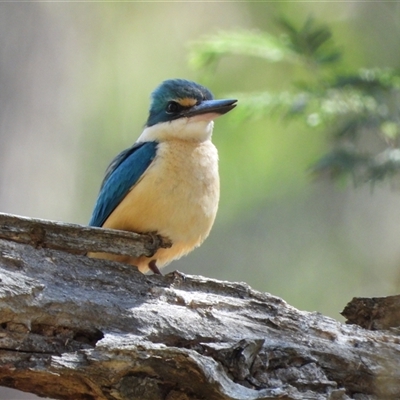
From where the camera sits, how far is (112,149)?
11.1m

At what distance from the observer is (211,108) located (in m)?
4.77

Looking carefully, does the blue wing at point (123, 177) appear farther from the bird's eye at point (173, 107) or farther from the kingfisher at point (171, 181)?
the bird's eye at point (173, 107)

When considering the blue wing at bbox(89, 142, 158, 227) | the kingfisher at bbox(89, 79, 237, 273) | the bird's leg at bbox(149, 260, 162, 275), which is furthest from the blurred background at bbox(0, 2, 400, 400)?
the bird's leg at bbox(149, 260, 162, 275)

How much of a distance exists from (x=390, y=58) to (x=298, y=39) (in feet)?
9.80

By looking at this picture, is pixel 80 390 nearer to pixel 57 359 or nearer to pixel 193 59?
pixel 57 359

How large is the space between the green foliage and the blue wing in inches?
28.5

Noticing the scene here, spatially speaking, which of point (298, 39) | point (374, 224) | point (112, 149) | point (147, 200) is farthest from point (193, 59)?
point (112, 149)

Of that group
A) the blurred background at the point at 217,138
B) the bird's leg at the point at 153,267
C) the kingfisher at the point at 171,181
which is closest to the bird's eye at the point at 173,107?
the kingfisher at the point at 171,181

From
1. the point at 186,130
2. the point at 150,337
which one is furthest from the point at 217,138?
the point at 150,337

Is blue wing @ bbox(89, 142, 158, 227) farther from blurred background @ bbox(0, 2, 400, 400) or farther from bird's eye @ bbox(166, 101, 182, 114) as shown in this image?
blurred background @ bbox(0, 2, 400, 400)

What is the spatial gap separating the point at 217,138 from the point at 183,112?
4.75 metres

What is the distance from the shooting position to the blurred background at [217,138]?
28.0 feet

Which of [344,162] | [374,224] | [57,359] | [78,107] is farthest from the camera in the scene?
[78,107]

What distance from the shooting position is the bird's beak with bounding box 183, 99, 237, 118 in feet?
15.1
